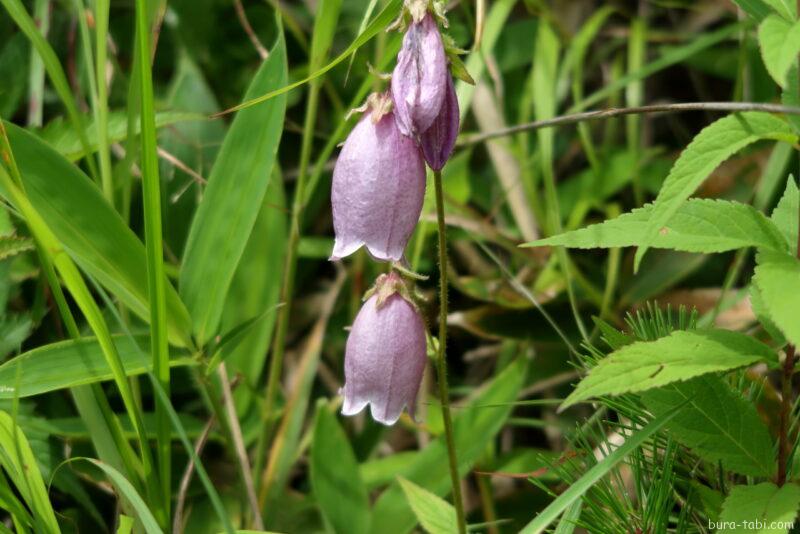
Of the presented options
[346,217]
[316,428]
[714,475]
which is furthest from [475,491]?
[346,217]

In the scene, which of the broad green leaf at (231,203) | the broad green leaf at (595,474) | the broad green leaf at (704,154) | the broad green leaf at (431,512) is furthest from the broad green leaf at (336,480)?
the broad green leaf at (704,154)

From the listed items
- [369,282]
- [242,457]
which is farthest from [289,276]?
[369,282]

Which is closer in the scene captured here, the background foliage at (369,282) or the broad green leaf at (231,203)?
the background foliage at (369,282)

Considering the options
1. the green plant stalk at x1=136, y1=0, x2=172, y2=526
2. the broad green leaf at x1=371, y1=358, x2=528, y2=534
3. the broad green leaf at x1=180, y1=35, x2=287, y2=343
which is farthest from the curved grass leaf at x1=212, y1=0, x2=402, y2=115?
the broad green leaf at x1=371, y1=358, x2=528, y2=534

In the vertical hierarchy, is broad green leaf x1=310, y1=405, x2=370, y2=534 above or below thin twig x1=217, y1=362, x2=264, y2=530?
below

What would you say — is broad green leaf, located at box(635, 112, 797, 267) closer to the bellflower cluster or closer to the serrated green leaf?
Answer: the bellflower cluster

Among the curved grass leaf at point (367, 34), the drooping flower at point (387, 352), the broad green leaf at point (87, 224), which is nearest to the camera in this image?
the curved grass leaf at point (367, 34)

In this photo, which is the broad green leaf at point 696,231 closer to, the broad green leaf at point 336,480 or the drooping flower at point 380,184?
the drooping flower at point 380,184
